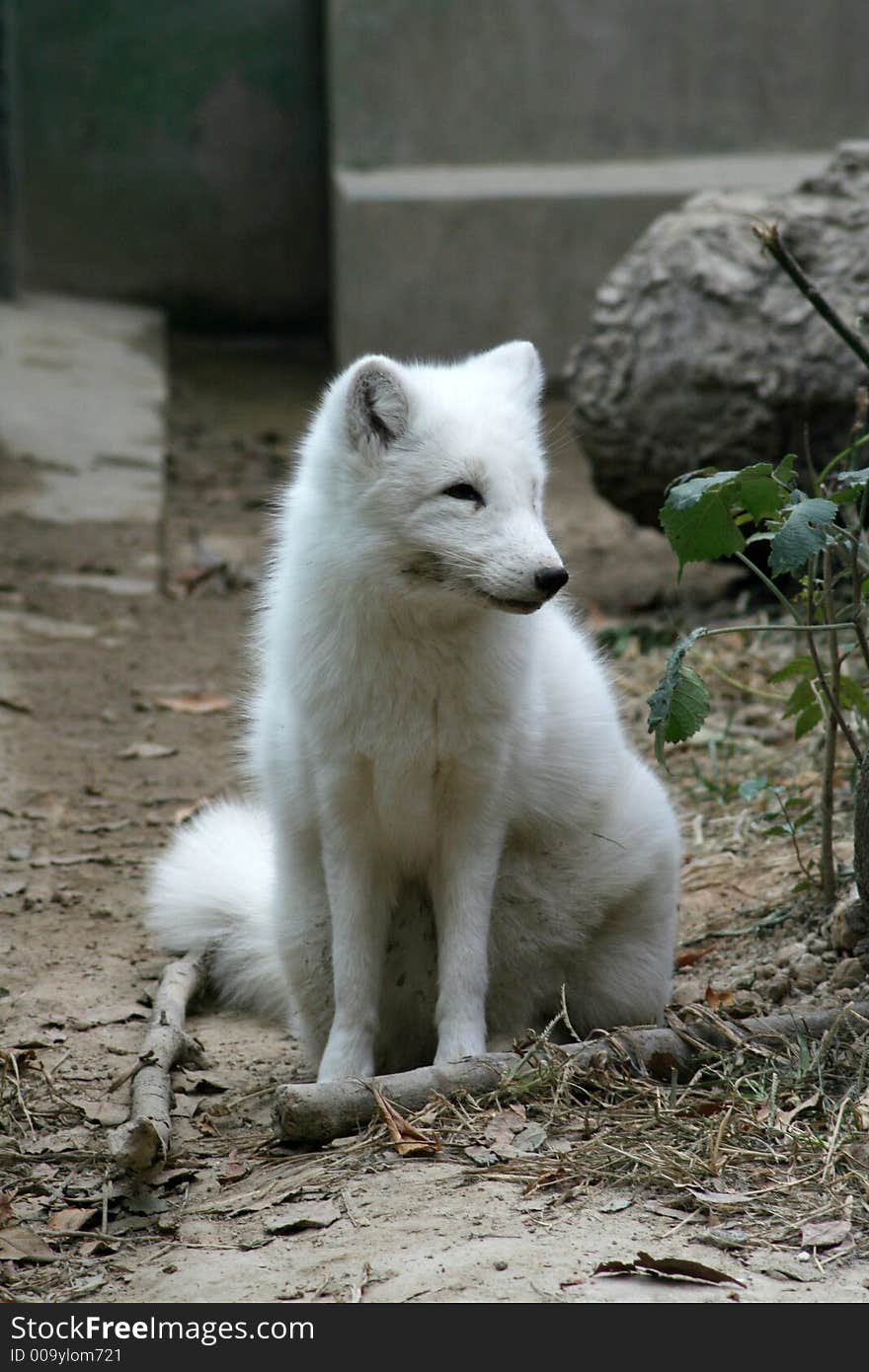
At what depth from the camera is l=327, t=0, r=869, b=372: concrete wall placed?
10.4 meters

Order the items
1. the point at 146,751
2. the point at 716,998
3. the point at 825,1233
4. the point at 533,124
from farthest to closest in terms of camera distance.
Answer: the point at 533,124 < the point at 146,751 < the point at 716,998 < the point at 825,1233

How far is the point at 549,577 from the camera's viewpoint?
3020mm

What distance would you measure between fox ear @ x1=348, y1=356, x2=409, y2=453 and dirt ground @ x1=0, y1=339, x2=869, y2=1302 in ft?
4.28

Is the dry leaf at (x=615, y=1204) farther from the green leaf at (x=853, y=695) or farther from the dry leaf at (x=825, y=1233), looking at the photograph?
the green leaf at (x=853, y=695)

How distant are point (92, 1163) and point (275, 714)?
3.28ft

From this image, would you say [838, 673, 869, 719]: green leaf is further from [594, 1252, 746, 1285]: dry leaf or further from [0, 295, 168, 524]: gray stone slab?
[0, 295, 168, 524]: gray stone slab

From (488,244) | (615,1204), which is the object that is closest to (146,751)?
(615,1204)

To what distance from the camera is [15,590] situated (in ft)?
23.1

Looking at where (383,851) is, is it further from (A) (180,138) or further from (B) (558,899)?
(A) (180,138)

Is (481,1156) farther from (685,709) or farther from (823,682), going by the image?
(823,682)

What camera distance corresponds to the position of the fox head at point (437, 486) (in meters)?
3.08

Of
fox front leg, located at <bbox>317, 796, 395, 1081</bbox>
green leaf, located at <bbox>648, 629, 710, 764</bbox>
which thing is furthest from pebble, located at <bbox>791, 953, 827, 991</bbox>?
fox front leg, located at <bbox>317, 796, 395, 1081</bbox>

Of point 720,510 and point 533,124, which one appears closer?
point 720,510

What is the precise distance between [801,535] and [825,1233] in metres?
1.21
